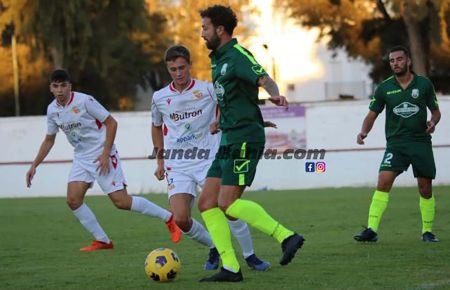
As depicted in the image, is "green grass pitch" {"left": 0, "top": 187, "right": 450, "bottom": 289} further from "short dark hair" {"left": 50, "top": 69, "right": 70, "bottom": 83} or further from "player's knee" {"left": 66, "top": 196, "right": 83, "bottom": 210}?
"short dark hair" {"left": 50, "top": 69, "right": 70, "bottom": 83}

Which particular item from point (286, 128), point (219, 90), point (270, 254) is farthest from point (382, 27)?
point (219, 90)

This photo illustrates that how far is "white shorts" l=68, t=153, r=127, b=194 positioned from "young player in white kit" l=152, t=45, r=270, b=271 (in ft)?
7.61

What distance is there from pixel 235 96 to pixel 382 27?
35992 millimetres

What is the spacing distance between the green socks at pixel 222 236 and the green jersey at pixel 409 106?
3487mm

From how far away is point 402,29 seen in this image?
137ft

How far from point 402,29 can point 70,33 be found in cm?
1494

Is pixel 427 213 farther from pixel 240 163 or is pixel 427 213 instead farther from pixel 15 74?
pixel 15 74

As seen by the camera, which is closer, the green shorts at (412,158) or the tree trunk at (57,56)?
the green shorts at (412,158)

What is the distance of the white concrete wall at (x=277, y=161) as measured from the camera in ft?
80.9

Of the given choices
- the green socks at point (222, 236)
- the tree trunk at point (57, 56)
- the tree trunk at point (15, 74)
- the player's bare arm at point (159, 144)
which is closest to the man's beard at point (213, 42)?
the green socks at point (222, 236)

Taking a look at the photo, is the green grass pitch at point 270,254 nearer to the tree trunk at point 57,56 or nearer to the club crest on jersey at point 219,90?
the club crest on jersey at point 219,90

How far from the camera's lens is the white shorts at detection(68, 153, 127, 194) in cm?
1110

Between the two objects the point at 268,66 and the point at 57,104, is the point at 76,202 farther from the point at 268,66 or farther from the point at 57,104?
the point at 268,66

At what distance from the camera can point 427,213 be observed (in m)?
10.5
